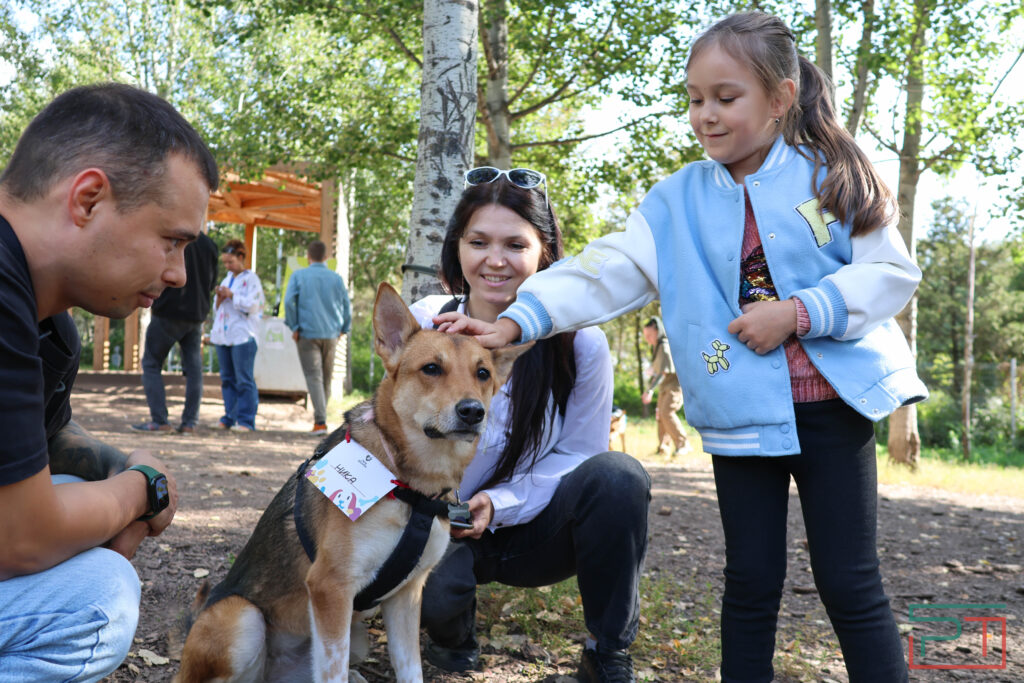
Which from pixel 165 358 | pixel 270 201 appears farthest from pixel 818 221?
pixel 270 201

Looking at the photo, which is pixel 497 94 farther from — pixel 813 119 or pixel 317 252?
pixel 813 119

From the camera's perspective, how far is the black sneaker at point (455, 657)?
3174 millimetres

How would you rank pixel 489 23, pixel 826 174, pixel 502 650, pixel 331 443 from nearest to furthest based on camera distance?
pixel 826 174, pixel 331 443, pixel 502 650, pixel 489 23

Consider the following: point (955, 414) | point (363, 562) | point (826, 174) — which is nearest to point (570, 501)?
point (363, 562)

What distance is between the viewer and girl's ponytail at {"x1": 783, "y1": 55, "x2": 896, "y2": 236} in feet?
7.90

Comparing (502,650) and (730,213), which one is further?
(502,650)

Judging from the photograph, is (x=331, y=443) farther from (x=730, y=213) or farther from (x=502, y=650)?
(x=730, y=213)

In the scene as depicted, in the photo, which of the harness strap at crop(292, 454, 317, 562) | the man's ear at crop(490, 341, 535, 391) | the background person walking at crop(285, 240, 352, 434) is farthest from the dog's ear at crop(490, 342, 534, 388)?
the background person walking at crop(285, 240, 352, 434)

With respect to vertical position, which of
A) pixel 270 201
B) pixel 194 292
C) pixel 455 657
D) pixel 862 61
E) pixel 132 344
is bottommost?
pixel 455 657

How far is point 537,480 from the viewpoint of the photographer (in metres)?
3.18

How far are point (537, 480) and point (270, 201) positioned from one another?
1673 cm

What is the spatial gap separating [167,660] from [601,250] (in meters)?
2.41

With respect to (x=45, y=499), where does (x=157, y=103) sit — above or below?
above

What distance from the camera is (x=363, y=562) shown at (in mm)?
2525
